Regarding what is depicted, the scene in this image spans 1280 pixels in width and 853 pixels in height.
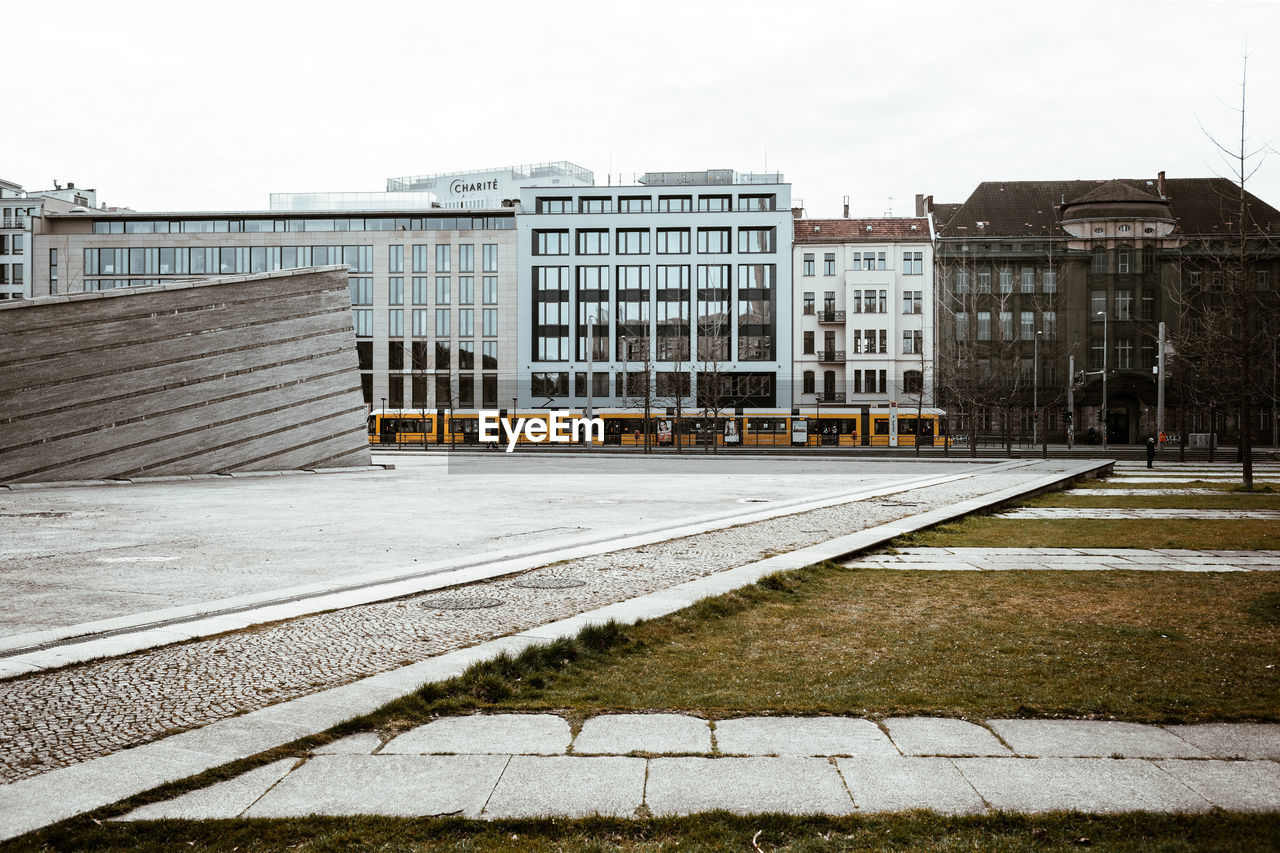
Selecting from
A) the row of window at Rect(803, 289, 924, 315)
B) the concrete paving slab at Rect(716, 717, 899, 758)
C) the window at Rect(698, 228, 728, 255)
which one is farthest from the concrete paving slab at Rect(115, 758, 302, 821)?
the window at Rect(698, 228, 728, 255)

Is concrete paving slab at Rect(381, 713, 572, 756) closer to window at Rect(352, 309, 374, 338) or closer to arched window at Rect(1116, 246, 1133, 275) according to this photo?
arched window at Rect(1116, 246, 1133, 275)

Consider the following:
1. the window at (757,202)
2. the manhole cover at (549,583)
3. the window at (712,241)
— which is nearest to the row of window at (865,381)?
Result: the window at (712,241)

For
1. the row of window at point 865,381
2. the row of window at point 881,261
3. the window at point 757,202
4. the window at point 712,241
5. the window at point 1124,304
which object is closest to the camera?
the window at point 1124,304

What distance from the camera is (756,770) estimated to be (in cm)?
444

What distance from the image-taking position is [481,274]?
3410 inches

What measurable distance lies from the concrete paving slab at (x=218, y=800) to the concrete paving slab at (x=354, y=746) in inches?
10.6

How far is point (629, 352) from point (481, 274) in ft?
53.3

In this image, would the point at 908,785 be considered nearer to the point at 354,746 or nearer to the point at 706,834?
the point at 706,834

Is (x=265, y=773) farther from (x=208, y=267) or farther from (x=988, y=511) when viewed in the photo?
(x=208, y=267)

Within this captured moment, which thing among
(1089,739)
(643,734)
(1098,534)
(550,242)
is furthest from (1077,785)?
(550,242)

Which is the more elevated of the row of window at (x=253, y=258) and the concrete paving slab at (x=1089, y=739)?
the row of window at (x=253, y=258)

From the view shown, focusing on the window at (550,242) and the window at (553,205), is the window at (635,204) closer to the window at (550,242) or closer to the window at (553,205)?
the window at (553,205)

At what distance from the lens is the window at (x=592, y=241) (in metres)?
85.4

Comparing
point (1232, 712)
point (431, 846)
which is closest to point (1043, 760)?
point (1232, 712)
